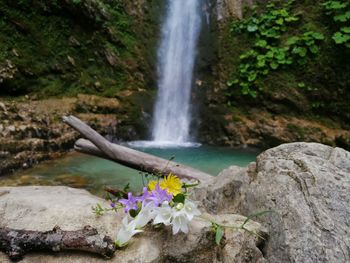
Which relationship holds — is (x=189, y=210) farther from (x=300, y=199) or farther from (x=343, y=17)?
(x=343, y=17)

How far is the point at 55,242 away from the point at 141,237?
0.40 meters

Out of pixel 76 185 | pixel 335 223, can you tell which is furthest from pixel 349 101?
pixel 335 223

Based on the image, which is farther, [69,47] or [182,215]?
[69,47]

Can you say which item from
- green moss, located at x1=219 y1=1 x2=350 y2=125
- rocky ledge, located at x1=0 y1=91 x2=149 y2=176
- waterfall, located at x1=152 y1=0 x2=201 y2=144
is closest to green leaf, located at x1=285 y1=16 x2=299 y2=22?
green moss, located at x1=219 y1=1 x2=350 y2=125

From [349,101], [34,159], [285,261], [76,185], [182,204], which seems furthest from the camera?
[349,101]

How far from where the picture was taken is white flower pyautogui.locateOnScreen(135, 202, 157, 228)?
4.92ft

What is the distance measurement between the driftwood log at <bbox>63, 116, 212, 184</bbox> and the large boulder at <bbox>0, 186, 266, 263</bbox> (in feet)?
6.27

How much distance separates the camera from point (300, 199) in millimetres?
1979

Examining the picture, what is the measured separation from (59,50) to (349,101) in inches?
287

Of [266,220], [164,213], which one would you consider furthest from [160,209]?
[266,220]

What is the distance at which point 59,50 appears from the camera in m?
8.87

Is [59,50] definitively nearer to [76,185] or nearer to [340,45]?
[76,185]

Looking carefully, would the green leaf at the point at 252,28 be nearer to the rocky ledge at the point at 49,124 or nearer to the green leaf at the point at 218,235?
the rocky ledge at the point at 49,124

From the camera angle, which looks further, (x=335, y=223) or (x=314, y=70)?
(x=314, y=70)
